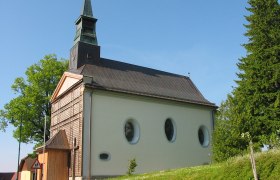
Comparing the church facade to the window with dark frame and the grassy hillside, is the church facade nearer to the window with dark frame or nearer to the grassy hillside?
the window with dark frame

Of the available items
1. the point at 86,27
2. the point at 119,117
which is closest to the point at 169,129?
the point at 119,117

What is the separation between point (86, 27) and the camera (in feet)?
106

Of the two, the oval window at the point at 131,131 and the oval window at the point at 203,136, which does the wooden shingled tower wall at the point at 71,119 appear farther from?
the oval window at the point at 203,136

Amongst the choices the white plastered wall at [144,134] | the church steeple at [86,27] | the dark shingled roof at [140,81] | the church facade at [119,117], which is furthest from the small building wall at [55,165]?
the church steeple at [86,27]

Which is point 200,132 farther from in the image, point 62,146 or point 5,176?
point 5,176

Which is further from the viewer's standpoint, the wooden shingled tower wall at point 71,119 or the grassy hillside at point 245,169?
the wooden shingled tower wall at point 71,119

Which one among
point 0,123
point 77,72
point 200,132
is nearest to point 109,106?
point 77,72

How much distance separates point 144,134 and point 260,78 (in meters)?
11.4

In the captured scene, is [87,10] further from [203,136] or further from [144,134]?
[203,136]

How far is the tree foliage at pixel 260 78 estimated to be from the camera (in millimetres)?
19359

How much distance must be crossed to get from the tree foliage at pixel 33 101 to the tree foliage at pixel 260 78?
79.0ft

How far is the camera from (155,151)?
2889 cm

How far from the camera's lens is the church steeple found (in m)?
31.7

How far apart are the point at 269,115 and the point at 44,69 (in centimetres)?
2805
